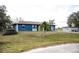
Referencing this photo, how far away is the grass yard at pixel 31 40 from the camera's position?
200 cm

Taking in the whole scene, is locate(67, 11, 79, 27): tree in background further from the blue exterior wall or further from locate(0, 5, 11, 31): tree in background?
locate(0, 5, 11, 31): tree in background

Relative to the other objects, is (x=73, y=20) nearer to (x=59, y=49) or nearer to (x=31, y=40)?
(x=59, y=49)

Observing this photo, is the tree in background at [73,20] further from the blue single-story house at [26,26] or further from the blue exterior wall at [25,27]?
the blue exterior wall at [25,27]

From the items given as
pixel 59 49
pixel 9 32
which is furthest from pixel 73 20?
pixel 9 32

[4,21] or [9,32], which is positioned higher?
[4,21]

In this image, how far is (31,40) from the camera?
205 centimetres

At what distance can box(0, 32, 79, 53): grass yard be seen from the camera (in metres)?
2.00

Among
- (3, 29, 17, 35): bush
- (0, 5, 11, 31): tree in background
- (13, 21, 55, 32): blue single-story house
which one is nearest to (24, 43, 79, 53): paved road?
(13, 21, 55, 32): blue single-story house

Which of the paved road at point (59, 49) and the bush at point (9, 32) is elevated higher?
the bush at point (9, 32)

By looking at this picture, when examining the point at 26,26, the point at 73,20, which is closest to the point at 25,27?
the point at 26,26

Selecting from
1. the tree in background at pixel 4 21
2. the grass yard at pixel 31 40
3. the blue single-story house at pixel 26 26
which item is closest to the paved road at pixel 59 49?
the grass yard at pixel 31 40

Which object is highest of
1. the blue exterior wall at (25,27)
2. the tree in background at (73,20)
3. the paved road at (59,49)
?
the tree in background at (73,20)

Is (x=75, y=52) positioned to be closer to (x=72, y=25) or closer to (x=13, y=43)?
(x=72, y=25)

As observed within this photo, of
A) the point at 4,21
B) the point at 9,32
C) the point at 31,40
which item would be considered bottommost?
the point at 31,40
